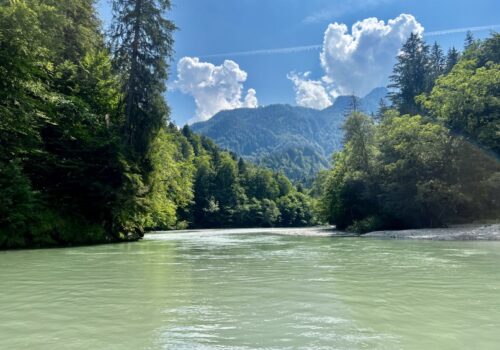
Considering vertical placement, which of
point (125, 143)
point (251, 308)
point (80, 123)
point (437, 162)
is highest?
point (80, 123)

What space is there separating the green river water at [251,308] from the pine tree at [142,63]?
56.2ft

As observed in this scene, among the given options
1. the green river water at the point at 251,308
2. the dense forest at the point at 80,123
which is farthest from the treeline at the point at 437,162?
the green river water at the point at 251,308

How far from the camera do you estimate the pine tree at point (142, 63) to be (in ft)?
91.3

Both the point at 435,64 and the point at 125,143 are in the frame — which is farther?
the point at 435,64

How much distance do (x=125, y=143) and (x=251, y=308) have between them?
22.0m

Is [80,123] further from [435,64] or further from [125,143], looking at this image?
[435,64]

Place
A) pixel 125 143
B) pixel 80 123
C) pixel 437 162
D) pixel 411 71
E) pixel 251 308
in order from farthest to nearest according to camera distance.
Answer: pixel 411 71
pixel 437 162
pixel 125 143
pixel 80 123
pixel 251 308

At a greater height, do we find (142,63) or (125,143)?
(142,63)

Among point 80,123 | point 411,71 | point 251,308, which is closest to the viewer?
point 251,308

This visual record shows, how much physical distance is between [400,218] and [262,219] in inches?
2414

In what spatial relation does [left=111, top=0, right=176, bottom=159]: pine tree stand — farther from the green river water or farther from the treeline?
the treeline

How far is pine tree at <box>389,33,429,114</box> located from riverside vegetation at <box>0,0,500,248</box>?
38621mm

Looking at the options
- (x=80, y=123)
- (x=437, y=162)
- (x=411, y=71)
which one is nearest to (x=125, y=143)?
(x=80, y=123)

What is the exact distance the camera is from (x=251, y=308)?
6594 millimetres
